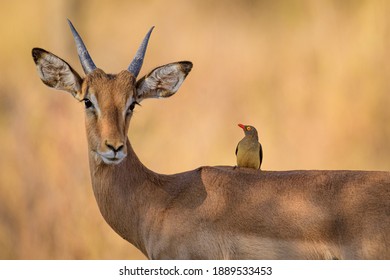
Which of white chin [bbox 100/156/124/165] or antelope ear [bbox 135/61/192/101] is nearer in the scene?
white chin [bbox 100/156/124/165]

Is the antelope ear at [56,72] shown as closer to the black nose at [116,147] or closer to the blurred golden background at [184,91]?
the black nose at [116,147]

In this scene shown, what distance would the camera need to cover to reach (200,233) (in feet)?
31.8

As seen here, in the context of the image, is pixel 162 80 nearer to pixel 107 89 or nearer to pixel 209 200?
pixel 107 89

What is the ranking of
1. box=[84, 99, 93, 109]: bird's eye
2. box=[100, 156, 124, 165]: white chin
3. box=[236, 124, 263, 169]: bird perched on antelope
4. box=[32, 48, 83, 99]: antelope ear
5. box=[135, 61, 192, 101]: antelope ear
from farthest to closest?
box=[236, 124, 263, 169]: bird perched on antelope → box=[135, 61, 192, 101]: antelope ear → box=[32, 48, 83, 99]: antelope ear → box=[84, 99, 93, 109]: bird's eye → box=[100, 156, 124, 165]: white chin

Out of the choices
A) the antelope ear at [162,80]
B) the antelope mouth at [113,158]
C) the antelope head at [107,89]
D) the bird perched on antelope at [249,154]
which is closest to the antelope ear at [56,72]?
the antelope head at [107,89]

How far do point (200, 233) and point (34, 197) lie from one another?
6259 mm

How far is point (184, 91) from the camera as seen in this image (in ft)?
53.7

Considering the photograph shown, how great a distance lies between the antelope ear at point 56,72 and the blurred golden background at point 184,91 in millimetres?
4918

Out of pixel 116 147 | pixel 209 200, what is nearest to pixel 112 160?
pixel 116 147

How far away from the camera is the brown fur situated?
366 inches

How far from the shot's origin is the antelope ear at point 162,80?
10.2m

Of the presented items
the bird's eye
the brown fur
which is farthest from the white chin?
the bird's eye

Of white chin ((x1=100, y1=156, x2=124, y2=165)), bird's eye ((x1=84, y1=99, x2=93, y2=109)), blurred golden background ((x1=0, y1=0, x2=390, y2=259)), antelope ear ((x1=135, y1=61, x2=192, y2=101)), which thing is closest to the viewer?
white chin ((x1=100, y1=156, x2=124, y2=165))

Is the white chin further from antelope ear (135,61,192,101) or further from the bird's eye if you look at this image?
antelope ear (135,61,192,101)
